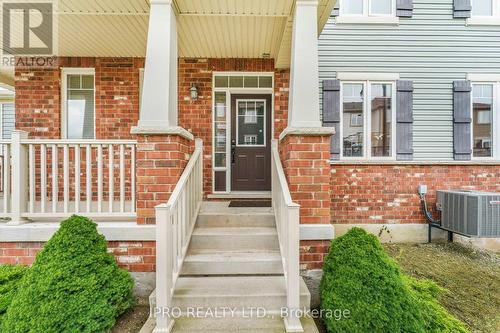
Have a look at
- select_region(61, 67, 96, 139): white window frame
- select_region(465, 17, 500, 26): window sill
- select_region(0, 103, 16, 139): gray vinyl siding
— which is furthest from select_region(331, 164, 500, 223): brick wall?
select_region(0, 103, 16, 139): gray vinyl siding

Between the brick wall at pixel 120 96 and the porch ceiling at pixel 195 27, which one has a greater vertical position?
the porch ceiling at pixel 195 27

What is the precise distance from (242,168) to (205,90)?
1616 mm

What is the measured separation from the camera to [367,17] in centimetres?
529

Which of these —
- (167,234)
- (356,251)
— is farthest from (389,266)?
(167,234)

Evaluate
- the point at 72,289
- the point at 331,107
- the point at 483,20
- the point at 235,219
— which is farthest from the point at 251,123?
the point at 483,20

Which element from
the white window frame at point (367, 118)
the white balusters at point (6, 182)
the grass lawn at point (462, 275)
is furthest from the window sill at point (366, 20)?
the white balusters at point (6, 182)

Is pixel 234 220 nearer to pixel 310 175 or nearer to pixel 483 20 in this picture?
pixel 310 175

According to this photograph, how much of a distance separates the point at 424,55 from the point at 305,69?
374 centimetres

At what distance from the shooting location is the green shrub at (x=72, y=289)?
7.14 feet

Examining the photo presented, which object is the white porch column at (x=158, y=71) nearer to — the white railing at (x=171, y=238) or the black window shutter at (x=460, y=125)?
the white railing at (x=171, y=238)

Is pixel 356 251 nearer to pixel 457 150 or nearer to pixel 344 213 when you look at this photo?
pixel 344 213

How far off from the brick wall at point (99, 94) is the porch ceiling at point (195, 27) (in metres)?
0.20

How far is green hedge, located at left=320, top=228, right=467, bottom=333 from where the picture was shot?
2188 millimetres

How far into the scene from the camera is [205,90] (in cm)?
521
